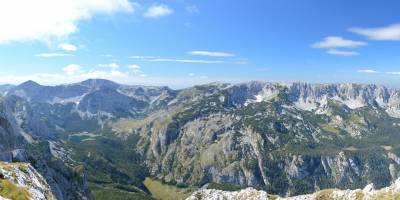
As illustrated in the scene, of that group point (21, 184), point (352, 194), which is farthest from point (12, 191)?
point (352, 194)

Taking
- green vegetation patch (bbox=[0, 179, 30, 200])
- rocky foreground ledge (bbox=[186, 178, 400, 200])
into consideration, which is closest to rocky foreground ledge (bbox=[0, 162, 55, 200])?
green vegetation patch (bbox=[0, 179, 30, 200])

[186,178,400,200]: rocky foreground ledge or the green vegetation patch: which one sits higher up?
the green vegetation patch

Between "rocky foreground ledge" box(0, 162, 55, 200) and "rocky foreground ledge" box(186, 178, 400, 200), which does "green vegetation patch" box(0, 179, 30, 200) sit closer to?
"rocky foreground ledge" box(0, 162, 55, 200)

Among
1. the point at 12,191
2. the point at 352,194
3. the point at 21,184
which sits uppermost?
the point at 12,191

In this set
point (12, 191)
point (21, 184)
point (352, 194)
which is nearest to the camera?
point (12, 191)

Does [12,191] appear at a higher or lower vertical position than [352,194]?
higher

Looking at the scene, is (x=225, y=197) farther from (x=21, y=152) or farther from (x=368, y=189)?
(x=21, y=152)

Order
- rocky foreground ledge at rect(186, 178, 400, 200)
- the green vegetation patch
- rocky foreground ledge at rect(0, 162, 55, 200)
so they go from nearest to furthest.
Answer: the green vegetation patch
rocky foreground ledge at rect(0, 162, 55, 200)
rocky foreground ledge at rect(186, 178, 400, 200)

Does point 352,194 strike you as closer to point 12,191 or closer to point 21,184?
point 21,184

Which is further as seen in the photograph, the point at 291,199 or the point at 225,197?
the point at 225,197

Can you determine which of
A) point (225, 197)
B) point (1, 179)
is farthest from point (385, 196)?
point (1, 179)

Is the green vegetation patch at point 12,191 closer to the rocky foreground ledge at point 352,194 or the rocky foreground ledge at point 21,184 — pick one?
the rocky foreground ledge at point 21,184
